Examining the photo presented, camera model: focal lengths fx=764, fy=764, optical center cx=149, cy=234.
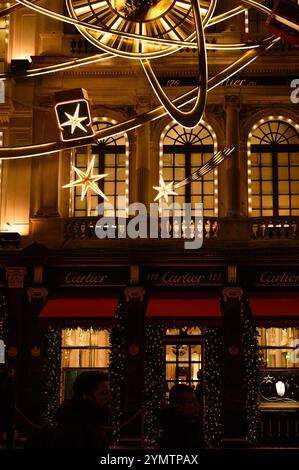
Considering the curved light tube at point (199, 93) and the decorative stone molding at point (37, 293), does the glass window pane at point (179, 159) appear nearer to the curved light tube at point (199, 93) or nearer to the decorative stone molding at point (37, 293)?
the decorative stone molding at point (37, 293)

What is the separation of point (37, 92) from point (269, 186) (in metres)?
7.13

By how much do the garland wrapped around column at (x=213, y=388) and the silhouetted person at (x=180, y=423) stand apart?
39.4 ft

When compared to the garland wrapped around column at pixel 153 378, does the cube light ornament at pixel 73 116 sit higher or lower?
higher

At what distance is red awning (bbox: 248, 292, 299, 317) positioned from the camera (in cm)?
1925

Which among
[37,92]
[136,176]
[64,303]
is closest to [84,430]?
[64,303]

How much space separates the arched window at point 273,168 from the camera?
2144 centimetres

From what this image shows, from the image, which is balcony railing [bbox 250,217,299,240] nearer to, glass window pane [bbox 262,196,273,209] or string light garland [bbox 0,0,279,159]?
glass window pane [bbox 262,196,273,209]

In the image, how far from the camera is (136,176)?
2133 centimetres

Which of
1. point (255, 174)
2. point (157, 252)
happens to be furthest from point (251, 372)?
point (255, 174)

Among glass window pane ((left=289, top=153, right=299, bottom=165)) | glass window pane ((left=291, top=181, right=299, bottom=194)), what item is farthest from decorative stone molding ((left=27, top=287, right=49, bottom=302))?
glass window pane ((left=289, top=153, right=299, bottom=165))

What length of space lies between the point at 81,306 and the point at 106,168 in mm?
4279

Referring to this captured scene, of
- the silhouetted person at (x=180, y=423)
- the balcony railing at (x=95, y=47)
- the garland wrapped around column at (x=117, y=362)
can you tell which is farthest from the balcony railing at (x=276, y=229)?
the silhouetted person at (x=180, y=423)

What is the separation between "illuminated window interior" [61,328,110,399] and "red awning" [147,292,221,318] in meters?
1.79

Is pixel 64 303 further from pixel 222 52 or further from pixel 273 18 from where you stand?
pixel 273 18
